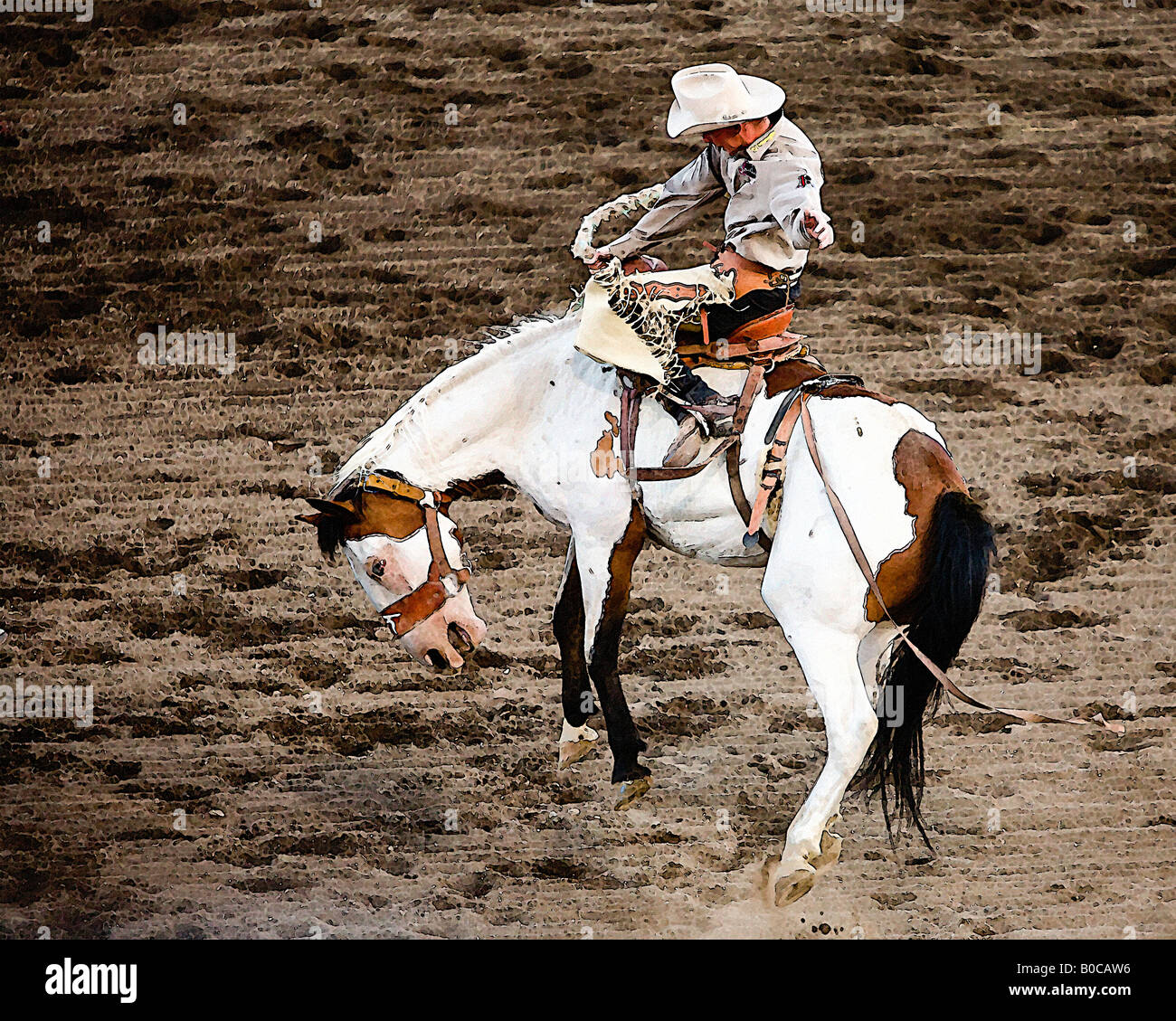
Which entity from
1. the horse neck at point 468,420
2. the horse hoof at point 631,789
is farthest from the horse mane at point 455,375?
the horse hoof at point 631,789

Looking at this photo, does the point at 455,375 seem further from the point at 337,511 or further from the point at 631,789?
the point at 631,789

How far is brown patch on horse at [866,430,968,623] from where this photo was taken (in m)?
2.78

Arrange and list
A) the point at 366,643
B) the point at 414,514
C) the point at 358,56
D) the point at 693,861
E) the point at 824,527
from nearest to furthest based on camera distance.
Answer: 1. the point at 824,527
2. the point at 414,514
3. the point at 693,861
4. the point at 366,643
5. the point at 358,56

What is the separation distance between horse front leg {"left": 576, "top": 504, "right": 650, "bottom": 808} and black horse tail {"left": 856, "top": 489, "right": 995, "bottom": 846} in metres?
0.49

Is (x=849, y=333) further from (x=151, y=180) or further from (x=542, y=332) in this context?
(x=151, y=180)

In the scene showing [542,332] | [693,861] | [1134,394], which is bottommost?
[693,861]

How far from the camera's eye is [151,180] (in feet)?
15.6

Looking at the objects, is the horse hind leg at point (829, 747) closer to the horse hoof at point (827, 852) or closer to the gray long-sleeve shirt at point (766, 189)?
the horse hoof at point (827, 852)

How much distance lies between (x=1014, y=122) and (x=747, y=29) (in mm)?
939

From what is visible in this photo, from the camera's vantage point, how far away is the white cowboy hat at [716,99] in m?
2.76

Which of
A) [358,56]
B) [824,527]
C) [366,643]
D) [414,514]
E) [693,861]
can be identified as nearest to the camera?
[824,527]

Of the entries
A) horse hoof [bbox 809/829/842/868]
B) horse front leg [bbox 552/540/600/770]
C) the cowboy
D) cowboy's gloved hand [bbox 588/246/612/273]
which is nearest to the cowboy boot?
the cowboy

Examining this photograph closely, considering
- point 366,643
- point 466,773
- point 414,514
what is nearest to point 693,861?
point 466,773

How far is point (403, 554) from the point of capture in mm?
3035
